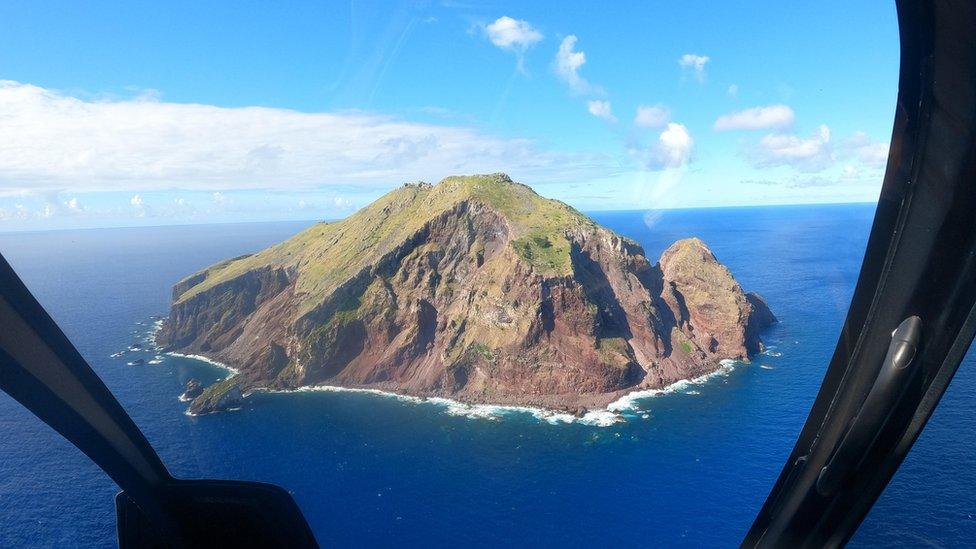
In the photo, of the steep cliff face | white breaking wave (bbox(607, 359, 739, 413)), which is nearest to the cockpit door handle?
white breaking wave (bbox(607, 359, 739, 413))

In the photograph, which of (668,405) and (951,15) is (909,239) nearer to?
(951,15)

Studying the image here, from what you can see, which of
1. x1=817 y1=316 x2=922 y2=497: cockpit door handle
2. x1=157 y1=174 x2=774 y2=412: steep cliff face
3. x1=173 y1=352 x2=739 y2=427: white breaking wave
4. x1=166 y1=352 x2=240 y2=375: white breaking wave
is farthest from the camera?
x1=166 y1=352 x2=240 y2=375: white breaking wave

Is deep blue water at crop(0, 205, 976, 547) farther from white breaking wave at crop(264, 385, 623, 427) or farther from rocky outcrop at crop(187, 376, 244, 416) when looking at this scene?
rocky outcrop at crop(187, 376, 244, 416)

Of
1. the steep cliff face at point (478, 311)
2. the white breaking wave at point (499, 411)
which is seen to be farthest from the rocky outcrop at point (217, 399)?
the white breaking wave at point (499, 411)

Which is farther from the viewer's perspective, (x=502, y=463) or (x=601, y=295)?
(x=601, y=295)

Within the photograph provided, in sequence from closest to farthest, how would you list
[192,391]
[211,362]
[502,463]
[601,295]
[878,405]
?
[878,405] → [502,463] → [192,391] → [601,295] → [211,362]

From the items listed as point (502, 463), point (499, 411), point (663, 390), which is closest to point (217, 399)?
point (499, 411)

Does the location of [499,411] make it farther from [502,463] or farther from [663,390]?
[663,390]

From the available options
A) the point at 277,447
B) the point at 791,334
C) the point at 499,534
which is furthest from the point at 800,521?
the point at 791,334
